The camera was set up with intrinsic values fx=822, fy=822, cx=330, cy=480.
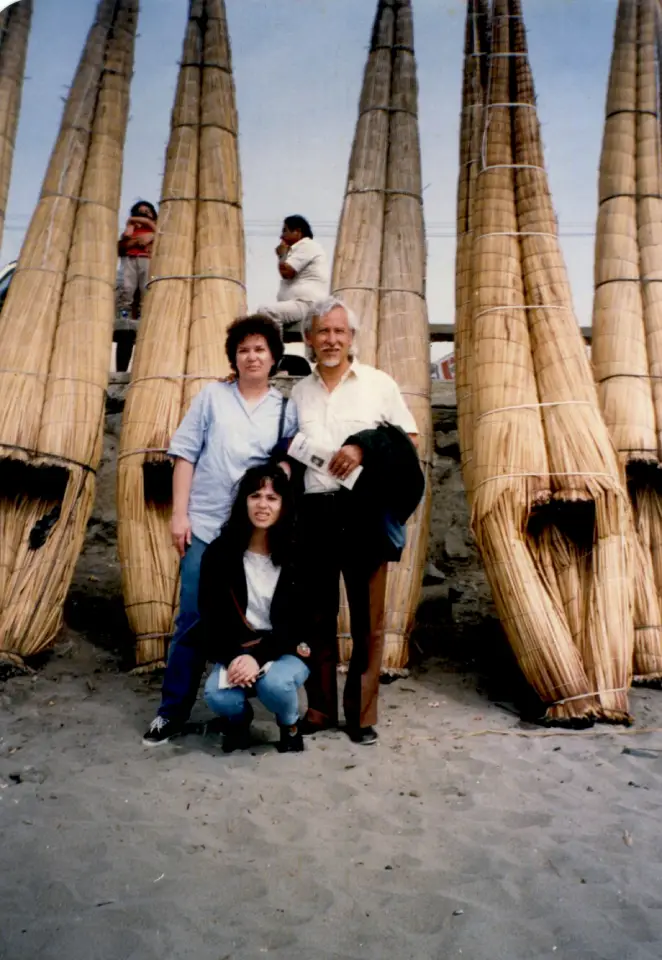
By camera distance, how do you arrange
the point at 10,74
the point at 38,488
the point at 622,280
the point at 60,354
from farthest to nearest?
1. the point at 10,74
2. the point at 622,280
3. the point at 60,354
4. the point at 38,488

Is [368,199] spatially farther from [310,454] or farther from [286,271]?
[310,454]

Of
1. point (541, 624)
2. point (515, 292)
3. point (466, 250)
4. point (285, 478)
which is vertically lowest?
point (541, 624)

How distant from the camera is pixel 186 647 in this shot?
2551 millimetres

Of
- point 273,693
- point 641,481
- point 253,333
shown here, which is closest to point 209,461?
point 253,333

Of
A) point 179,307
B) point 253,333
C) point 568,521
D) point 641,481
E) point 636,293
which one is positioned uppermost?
point 636,293

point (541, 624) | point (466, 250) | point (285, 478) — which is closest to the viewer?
point (285, 478)

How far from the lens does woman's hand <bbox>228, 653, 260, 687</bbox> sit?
238 centimetres

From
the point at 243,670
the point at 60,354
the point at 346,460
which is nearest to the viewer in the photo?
the point at 243,670

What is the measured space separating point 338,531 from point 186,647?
593mm

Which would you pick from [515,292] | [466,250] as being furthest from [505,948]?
[466,250]

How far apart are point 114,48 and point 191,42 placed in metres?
A: 0.39

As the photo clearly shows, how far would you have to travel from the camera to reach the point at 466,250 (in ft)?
14.8

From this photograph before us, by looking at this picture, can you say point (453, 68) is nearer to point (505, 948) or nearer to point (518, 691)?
point (518, 691)

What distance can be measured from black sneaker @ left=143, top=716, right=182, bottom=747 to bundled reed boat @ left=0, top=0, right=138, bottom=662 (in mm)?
905
